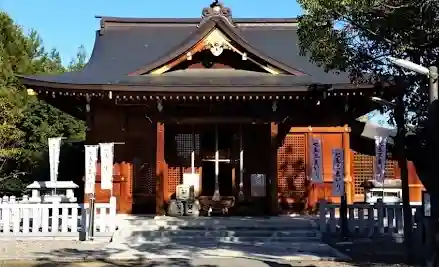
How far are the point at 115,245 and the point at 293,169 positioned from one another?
23.4 feet

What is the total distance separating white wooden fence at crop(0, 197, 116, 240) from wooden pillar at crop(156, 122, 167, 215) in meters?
2.64

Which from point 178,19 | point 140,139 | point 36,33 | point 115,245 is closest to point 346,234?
point 115,245

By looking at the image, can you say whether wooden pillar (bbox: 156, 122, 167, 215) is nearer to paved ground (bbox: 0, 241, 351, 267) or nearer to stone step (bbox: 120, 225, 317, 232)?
stone step (bbox: 120, 225, 317, 232)

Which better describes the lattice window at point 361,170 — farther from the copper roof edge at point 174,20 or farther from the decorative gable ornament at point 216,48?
the copper roof edge at point 174,20

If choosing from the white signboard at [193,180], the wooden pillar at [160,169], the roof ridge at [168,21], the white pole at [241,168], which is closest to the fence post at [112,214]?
the wooden pillar at [160,169]

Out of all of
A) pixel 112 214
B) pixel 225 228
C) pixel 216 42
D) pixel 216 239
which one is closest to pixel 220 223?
pixel 225 228

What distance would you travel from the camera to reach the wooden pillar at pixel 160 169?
16.6 metres

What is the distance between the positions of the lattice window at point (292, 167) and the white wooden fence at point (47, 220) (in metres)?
6.12

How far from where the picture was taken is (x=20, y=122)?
27.0 meters

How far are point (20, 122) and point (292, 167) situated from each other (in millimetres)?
15471

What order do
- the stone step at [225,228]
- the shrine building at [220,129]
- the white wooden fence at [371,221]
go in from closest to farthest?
the white wooden fence at [371,221] → the stone step at [225,228] → the shrine building at [220,129]

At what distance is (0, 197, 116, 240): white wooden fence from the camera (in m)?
13.9

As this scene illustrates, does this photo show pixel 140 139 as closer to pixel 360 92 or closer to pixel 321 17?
pixel 360 92

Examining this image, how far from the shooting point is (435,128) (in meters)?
7.90
